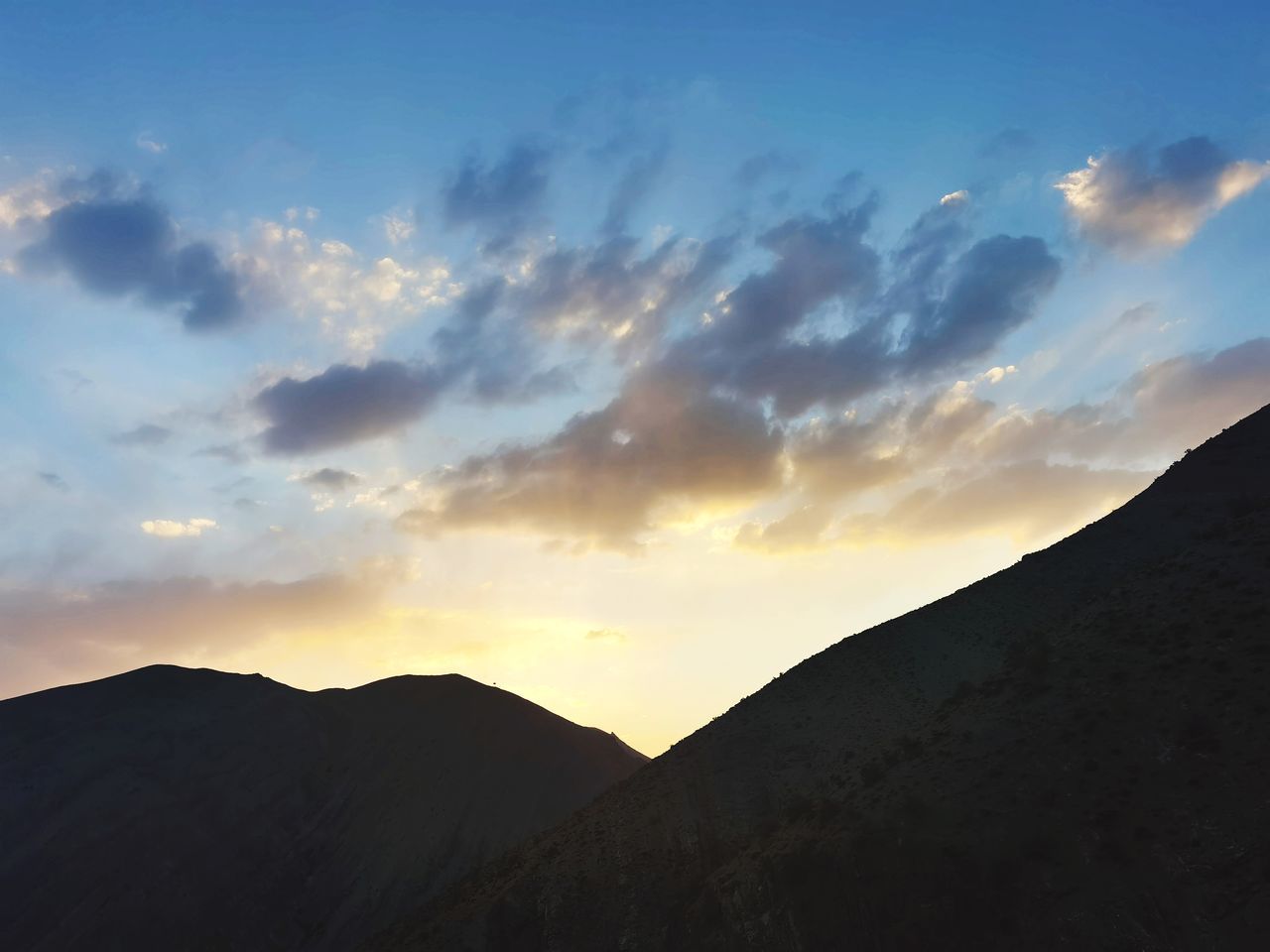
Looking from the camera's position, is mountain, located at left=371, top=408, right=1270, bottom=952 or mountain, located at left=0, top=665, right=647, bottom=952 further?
mountain, located at left=0, top=665, right=647, bottom=952

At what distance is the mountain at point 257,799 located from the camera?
78125 mm

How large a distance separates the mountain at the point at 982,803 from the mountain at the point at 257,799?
3300 cm

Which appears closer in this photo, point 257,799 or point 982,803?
point 982,803

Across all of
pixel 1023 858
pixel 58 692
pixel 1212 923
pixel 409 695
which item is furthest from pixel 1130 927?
pixel 58 692

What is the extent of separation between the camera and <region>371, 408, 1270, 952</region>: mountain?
82.2 ft

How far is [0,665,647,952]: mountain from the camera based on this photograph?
256 feet

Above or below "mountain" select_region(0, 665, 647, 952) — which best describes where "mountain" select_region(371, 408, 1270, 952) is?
below

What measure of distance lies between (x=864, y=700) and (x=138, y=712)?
93.9m

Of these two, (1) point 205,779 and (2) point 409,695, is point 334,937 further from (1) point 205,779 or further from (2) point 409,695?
(2) point 409,695

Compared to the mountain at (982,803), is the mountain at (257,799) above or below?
above

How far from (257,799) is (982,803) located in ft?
288

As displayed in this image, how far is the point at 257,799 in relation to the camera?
9306cm

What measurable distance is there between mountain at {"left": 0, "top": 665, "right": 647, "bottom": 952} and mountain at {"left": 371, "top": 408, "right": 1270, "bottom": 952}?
3300 cm

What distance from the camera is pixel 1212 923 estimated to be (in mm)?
22094
